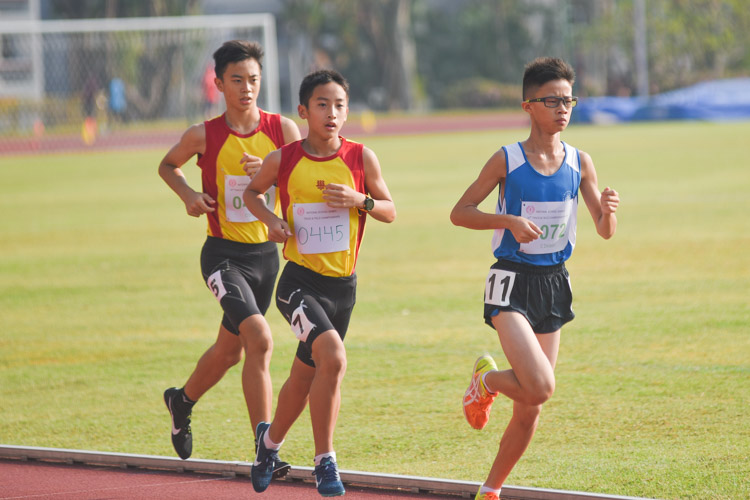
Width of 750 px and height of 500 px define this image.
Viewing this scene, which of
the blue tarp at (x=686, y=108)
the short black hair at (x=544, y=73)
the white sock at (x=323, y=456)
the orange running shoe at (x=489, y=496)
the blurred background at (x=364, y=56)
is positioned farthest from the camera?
the blue tarp at (x=686, y=108)

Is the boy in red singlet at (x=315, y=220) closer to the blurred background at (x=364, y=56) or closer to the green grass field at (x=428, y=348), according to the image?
the green grass field at (x=428, y=348)

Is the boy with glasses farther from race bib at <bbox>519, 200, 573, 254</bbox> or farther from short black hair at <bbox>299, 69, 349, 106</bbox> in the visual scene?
short black hair at <bbox>299, 69, 349, 106</bbox>

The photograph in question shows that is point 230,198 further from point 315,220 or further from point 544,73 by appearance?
point 544,73

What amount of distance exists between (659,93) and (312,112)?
52.9 meters

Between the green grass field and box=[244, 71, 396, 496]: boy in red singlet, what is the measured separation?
2.39 feet

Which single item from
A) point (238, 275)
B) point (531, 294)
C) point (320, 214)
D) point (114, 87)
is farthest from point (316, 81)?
point (114, 87)

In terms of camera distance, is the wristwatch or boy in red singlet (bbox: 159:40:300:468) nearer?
the wristwatch

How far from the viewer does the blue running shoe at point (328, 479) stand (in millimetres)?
4859

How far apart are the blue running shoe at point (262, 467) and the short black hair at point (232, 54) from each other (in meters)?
2.12

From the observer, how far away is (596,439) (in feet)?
19.7

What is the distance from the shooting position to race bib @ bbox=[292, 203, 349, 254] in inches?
208

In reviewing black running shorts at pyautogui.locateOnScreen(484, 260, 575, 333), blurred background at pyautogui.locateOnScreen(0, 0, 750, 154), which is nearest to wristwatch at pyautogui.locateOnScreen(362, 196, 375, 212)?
black running shorts at pyautogui.locateOnScreen(484, 260, 575, 333)

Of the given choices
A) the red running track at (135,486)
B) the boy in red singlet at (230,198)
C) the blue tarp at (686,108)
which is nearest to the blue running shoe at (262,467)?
the red running track at (135,486)

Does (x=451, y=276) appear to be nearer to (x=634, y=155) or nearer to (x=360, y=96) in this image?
(x=634, y=155)
